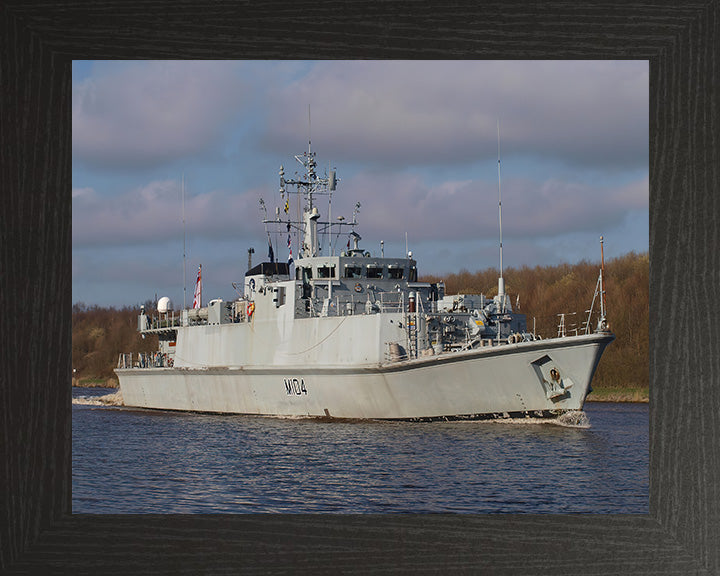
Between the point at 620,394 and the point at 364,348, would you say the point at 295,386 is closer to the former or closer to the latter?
the point at 364,348

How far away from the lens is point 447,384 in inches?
747

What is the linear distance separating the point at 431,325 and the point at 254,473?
292 inches

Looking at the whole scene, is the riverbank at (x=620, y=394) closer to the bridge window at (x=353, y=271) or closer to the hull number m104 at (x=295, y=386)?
the bridge window at (x=353, y=271)

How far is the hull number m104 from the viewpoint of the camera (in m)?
22.3

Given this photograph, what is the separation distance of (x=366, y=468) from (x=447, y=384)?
5501 millimetres

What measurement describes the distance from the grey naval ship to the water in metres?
0.64

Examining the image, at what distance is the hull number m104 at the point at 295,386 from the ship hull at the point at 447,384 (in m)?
0.02

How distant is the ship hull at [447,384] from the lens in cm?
1814

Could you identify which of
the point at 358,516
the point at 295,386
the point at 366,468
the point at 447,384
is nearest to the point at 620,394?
the point at 295,386

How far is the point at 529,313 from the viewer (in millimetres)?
28984

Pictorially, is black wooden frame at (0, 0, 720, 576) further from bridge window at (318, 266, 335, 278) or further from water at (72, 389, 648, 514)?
bridge window at (318, 266, 335, 278)

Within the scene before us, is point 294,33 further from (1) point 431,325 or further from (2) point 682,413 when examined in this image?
(1) point 431,325

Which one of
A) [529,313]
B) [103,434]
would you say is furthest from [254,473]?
[529,313]

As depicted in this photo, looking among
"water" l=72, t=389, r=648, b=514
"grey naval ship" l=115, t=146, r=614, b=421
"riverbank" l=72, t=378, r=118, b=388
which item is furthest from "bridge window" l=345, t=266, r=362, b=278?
"riverbank" l=72, t=378, r=118, b=388
